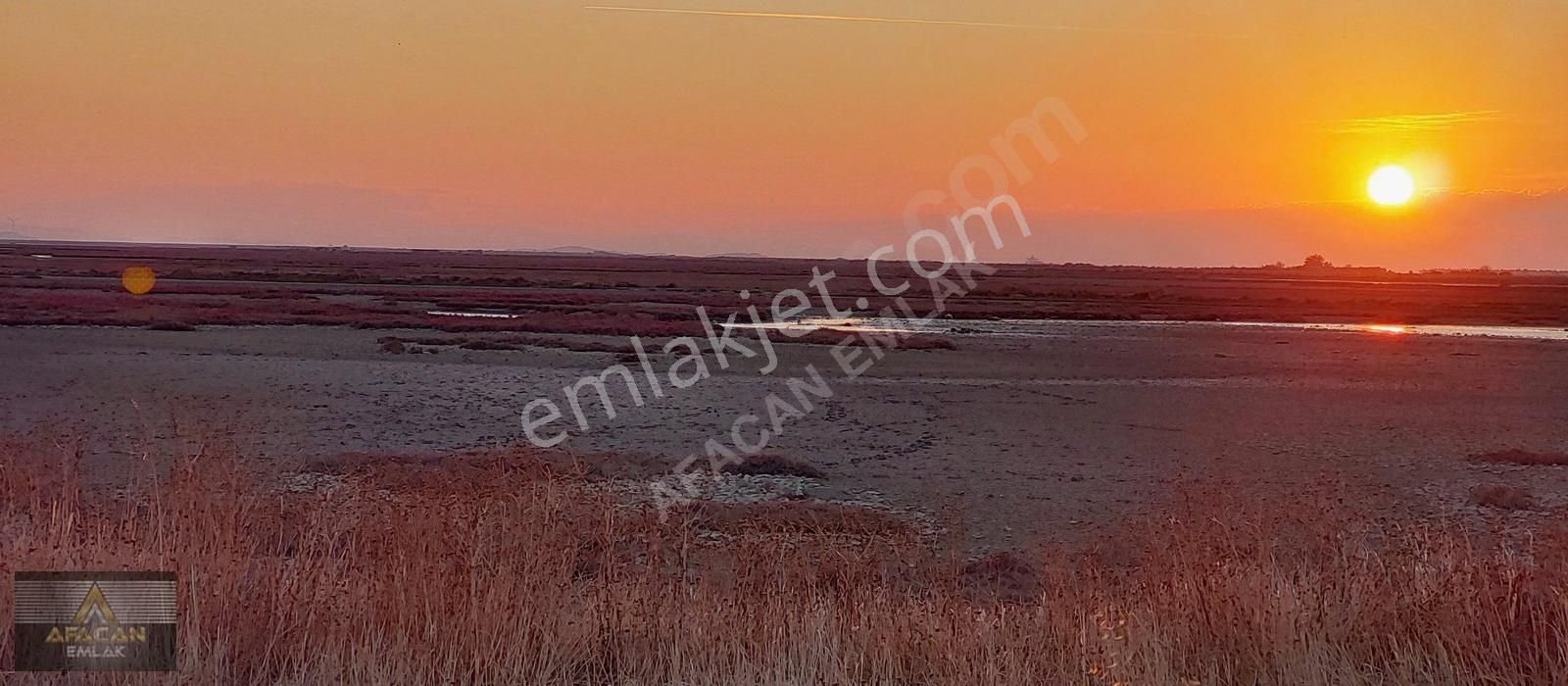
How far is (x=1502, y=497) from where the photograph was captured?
15.3 meters

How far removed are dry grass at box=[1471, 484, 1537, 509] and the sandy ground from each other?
280mm

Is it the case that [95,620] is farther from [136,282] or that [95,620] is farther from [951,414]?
[136,282]

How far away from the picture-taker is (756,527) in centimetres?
1152

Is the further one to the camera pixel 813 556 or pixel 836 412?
pixel 836 412

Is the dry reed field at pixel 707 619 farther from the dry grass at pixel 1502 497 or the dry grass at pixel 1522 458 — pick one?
the dry grass at pixel 1522 458

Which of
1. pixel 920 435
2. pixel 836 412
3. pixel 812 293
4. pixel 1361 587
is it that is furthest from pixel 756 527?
pixel 812 293

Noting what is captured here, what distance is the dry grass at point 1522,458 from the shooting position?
1862cm

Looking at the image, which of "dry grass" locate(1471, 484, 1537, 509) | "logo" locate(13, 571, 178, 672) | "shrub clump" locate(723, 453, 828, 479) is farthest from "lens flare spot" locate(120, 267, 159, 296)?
"logo" locate(13, 571, 178, 672)

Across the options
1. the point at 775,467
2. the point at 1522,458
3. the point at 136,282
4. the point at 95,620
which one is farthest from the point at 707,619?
the point at 136,282

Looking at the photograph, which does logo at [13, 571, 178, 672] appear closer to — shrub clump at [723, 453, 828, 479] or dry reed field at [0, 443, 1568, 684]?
dry reed field at [0, 443, 1568, 684]

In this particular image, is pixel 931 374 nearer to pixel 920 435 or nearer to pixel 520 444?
pixel 920 435

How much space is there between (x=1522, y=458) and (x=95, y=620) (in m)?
20.1

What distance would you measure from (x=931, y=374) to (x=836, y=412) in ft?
23.1

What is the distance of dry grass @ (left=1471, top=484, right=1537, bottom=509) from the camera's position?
1509 centimetres
